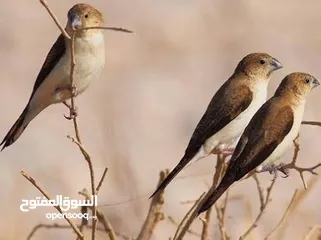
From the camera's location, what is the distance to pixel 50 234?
912cm

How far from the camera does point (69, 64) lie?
226 inches

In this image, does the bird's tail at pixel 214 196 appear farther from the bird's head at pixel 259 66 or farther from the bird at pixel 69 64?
the bird's head at pixel 259 66

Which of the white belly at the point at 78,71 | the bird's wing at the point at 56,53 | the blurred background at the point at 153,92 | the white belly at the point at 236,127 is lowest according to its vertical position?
the white belly at the point at 236,127

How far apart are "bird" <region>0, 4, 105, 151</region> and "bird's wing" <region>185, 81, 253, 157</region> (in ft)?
1.80

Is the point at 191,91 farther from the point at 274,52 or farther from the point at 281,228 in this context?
the point at 281,228

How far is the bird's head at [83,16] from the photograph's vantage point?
221 inches

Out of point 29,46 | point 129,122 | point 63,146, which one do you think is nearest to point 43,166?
point 63,146

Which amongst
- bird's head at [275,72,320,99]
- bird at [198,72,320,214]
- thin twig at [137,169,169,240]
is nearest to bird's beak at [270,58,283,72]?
bird's head at [275,72,320,99]

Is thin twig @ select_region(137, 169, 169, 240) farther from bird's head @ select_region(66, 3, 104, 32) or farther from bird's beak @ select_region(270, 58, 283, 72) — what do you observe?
bird's beak @ select_region(270, 58, 283, 72)

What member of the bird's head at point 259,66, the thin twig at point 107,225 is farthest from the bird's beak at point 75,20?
the thin twig at point 107,225

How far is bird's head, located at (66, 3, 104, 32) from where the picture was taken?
18.4ft

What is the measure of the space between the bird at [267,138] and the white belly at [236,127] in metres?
0.66

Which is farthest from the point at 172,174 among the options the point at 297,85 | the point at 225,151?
the point at 297,85

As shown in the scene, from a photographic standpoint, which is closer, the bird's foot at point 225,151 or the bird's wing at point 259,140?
the bird's wing at point 259,140
